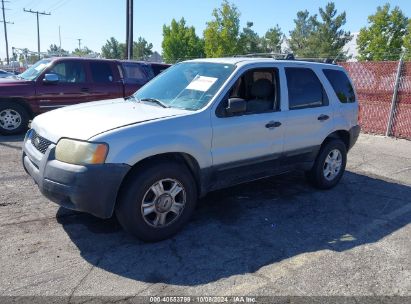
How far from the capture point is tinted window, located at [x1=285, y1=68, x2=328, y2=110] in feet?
16.5

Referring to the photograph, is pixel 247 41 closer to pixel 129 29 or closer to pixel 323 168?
pixel 129 29

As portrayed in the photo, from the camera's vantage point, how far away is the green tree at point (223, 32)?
45281mm

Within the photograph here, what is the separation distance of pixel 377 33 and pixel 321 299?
41193 mm

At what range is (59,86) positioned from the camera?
30.2ft

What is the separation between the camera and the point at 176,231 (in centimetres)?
400

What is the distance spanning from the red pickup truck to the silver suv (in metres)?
4.93

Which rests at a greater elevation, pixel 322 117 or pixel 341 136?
pixel 322 117

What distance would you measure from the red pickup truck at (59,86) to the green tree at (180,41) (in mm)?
47204

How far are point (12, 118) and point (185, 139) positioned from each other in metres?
6.68

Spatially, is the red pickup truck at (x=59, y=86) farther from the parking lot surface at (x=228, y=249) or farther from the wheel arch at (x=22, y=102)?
the parking lot surface at (x=228, y=249)

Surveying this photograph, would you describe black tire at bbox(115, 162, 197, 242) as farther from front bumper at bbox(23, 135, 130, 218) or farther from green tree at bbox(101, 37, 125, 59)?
green tree at bbox(101, 37, 125, 59)

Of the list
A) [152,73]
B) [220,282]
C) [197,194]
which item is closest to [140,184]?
[197,194]

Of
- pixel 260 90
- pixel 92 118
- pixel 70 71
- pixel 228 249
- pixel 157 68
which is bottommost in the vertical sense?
pixel 228 249

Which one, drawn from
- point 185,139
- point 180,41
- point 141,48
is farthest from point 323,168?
point 141,48
